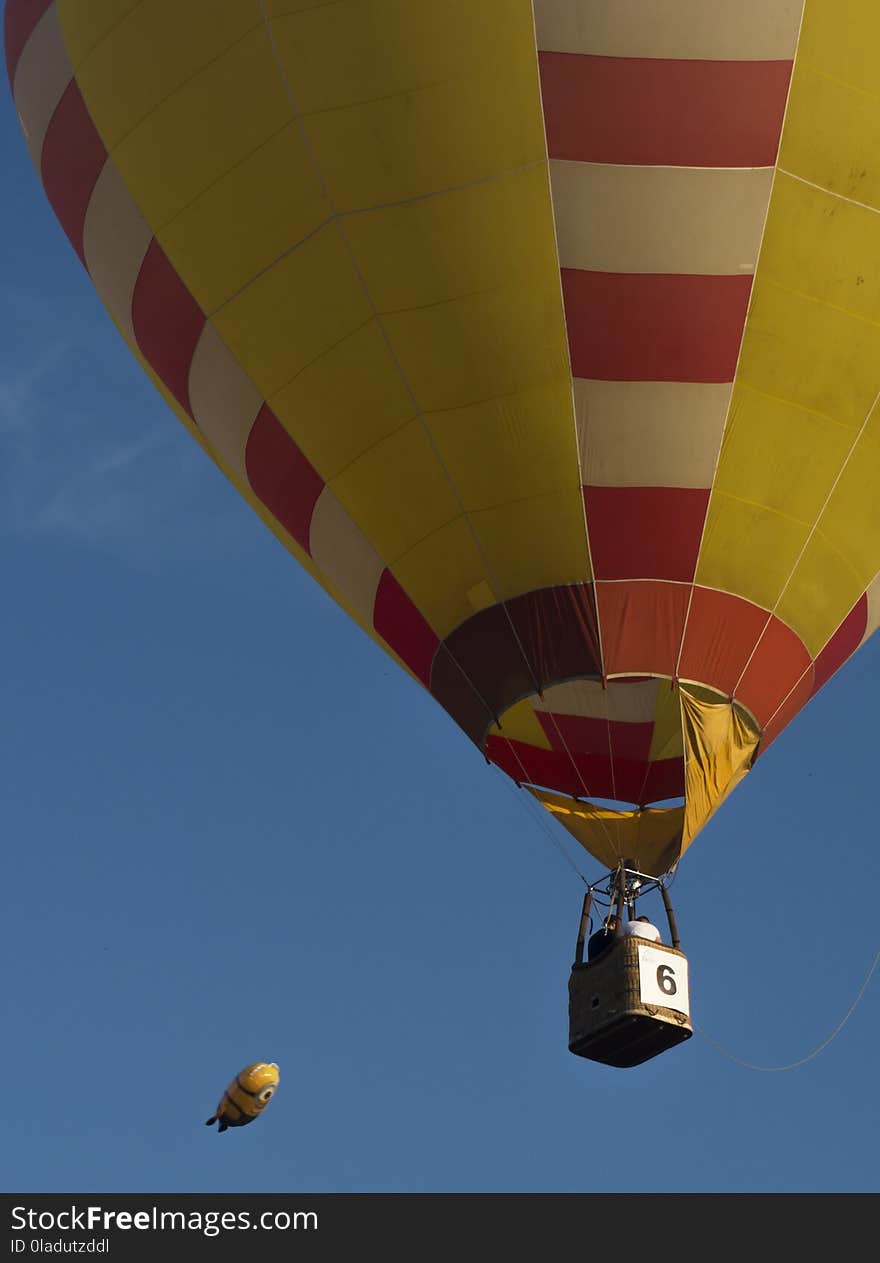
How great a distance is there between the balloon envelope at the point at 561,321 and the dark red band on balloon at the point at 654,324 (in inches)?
0.6

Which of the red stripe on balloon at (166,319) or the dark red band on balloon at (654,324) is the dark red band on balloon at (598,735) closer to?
the dark red band on balloon at (654,324)

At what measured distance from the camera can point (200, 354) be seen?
41.7 ft

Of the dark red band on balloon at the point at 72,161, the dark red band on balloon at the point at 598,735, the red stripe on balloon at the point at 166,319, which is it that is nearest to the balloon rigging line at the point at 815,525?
the dark red band on balloon at the point at 598,735

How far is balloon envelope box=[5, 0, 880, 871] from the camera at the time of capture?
11469 mm

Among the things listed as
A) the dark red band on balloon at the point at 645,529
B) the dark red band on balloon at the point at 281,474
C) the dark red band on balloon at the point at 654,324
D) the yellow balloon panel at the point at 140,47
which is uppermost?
the yellow balloon panel at the point at 140,47

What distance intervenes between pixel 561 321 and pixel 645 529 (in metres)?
1.13

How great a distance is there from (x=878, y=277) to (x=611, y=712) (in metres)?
2.60

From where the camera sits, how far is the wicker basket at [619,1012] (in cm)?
1147

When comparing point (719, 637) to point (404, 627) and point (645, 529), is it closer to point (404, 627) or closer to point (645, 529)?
point (645, 529)

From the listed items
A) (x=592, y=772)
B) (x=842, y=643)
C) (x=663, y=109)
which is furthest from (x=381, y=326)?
(x=842, y=643)

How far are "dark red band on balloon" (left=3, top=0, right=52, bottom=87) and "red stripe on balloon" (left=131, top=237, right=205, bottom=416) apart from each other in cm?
163

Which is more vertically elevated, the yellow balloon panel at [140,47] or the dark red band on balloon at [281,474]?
the yellow balloon panel at [140,47]

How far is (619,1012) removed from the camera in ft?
37.6

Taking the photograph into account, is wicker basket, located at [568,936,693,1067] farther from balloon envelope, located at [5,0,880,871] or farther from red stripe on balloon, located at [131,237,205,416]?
red stripe on balloon, located at [131,237,205,416]
